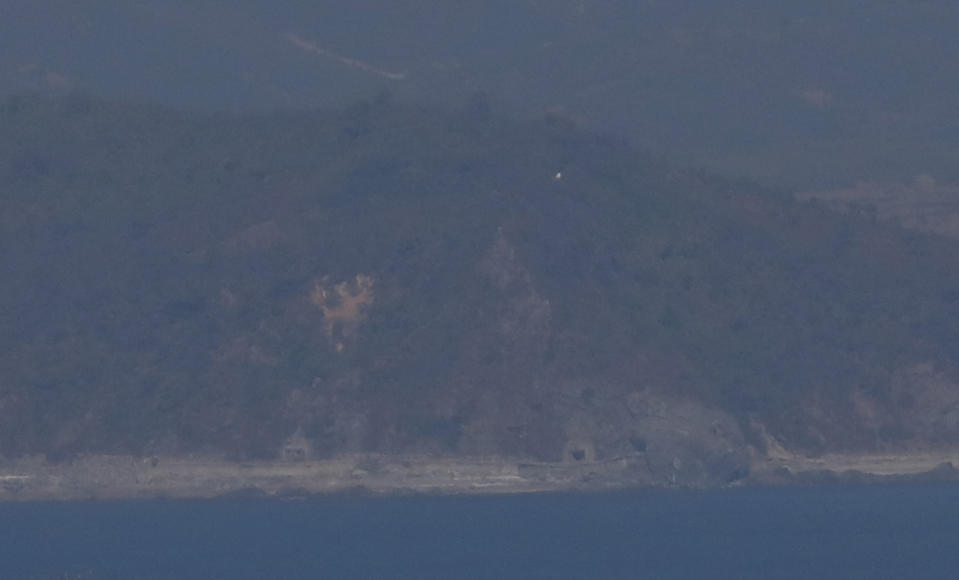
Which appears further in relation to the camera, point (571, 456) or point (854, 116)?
point (854, 116)

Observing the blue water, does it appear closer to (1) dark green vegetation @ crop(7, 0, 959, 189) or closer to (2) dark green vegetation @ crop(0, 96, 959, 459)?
(2) dark green vegetation @ crop(0, 96, 959, 459)

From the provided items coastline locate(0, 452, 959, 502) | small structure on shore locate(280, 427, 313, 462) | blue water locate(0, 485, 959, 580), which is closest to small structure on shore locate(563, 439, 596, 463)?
coastline locate(0, 452, 959, 502)

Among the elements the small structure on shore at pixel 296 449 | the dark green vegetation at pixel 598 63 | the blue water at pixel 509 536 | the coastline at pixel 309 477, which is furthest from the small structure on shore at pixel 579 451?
the dark green vegetation at pixel 598 63

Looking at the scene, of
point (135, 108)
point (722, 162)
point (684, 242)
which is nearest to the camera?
point (684, 242)

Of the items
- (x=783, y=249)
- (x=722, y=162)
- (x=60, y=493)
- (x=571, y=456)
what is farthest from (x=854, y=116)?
(x=60, y=493)

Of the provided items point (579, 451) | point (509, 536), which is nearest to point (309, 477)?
point (579, 451)

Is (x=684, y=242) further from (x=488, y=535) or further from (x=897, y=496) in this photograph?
(x=488, y=535)

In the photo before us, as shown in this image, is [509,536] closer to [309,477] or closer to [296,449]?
[309,477]
